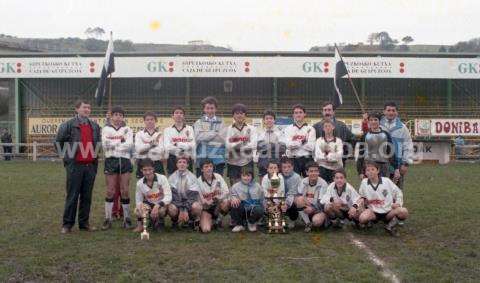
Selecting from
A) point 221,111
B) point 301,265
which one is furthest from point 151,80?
point 301,265

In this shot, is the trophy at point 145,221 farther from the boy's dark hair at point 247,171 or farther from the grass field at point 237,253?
the boy's dark hair at point 247,171

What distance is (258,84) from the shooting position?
29.6 meters

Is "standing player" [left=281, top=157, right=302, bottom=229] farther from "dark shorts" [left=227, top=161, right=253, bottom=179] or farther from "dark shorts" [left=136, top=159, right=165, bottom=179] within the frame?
"dark shorts" [left=136, top=159, right=165, bottom=179]

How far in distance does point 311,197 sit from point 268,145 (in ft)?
3.43

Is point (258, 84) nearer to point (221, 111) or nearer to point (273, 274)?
point (221, 111)

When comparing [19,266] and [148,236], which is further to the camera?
[148,236]

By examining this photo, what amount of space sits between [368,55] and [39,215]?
21118 mm

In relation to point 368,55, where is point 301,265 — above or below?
below

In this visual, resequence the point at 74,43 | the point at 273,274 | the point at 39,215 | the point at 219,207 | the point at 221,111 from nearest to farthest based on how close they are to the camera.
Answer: the point at 273,274, the point at 219,207, the point at 39,215, the point at 221,111, the point at 74,43

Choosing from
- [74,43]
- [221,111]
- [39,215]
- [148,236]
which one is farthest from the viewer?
[74,43]

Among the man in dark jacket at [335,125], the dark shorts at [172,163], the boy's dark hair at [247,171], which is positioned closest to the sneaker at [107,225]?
the dark shorts at [172,163]

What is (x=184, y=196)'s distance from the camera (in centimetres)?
858

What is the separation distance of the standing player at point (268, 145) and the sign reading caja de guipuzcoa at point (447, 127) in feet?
61.0

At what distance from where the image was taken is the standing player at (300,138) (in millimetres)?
8969
